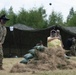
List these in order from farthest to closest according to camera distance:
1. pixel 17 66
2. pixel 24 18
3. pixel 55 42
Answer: pixel 24 18 → pixel 55 42 → pixel 17 66

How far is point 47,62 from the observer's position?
39.4 ft

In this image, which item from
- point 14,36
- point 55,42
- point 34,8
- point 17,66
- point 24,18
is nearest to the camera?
point 17,66

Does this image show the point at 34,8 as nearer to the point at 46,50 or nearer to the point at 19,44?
the point at 19,44

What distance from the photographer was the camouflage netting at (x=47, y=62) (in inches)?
454

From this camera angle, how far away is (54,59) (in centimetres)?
1215

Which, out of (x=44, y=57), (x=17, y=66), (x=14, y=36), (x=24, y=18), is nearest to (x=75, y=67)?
(x=44, y=57)

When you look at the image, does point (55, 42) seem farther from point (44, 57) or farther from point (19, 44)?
point (19, 44)

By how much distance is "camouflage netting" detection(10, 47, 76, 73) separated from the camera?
11.5m

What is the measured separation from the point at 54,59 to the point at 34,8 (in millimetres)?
48663

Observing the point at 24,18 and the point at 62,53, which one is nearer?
the point at 62,53

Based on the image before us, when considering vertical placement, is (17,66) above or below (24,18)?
below

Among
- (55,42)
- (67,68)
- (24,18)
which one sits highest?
(24,18)

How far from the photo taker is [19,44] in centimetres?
2602

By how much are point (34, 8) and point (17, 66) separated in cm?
4931
